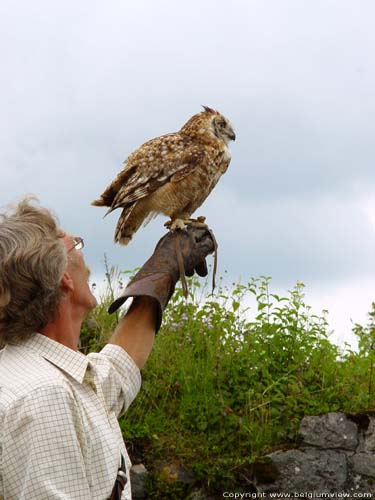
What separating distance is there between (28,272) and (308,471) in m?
3.42

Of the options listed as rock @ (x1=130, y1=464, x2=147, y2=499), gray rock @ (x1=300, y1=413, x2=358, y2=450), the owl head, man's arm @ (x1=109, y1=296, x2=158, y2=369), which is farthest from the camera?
gray rock @ (x1=300, y1=413, x2=358, y2=450)

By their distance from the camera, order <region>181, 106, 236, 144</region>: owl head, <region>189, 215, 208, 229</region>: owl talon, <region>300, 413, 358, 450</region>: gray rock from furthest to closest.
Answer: <region>300, 413, 358, 450</region>: gray rock
<region>181, 106, 236, 144</region>: owl head
<region>189, 215, 208, 229</region>: owl talon

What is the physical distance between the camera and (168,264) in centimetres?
378

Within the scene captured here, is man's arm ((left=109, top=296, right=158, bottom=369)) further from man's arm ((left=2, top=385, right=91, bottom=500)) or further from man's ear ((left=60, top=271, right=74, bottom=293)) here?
man's arm ((left=2, top=385, right=91, bottom=500))

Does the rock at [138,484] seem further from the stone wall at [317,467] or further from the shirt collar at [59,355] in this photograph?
the shirt collar at [59,355]

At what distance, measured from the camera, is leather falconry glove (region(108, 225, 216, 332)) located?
3.41m

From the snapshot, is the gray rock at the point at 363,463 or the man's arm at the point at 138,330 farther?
the gray rock at the point at 363,463

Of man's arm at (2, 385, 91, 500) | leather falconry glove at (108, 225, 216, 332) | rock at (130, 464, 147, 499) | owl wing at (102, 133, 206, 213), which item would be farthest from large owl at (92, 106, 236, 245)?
man's arm at (2, 385, 91, 500)

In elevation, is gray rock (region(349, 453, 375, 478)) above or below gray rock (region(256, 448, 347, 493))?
above

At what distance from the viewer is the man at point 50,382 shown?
2.19 meters

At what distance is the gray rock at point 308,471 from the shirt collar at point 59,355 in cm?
312

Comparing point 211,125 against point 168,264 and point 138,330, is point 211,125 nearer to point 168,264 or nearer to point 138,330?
point 168,264

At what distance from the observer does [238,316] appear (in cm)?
655

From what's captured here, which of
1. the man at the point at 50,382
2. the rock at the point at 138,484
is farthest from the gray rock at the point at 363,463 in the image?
the man at the point at 50,382
